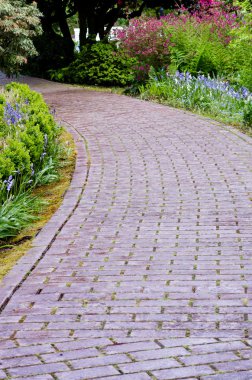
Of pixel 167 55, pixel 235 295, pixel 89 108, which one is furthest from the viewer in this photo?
pixel 167 55

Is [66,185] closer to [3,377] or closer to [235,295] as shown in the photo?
[235,295]

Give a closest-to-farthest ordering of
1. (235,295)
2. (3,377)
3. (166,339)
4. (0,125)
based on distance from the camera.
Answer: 1. (3,377)
2. (166,339)
3. (235,295)
4. (0,125)

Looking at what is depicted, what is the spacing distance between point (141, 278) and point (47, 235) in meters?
1.51

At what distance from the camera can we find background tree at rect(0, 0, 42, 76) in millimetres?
17656

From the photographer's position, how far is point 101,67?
20.8 metres

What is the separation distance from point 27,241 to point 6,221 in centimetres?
37

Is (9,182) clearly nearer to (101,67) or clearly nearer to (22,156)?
(22,156)

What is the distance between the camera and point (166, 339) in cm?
453

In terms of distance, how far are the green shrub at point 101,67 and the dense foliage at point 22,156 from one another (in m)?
8.95

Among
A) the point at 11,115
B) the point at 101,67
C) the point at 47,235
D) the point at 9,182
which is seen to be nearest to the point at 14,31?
the point at 101,67

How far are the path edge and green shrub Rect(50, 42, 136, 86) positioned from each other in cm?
1002

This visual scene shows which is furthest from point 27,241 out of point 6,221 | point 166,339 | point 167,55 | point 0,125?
point 167,55

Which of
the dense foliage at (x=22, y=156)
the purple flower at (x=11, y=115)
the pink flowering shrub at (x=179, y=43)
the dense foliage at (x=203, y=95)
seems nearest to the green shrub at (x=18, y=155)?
the dense foliage at (x=22, y=156)

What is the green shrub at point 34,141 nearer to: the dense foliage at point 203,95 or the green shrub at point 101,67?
the dense foliage at point 203,95
